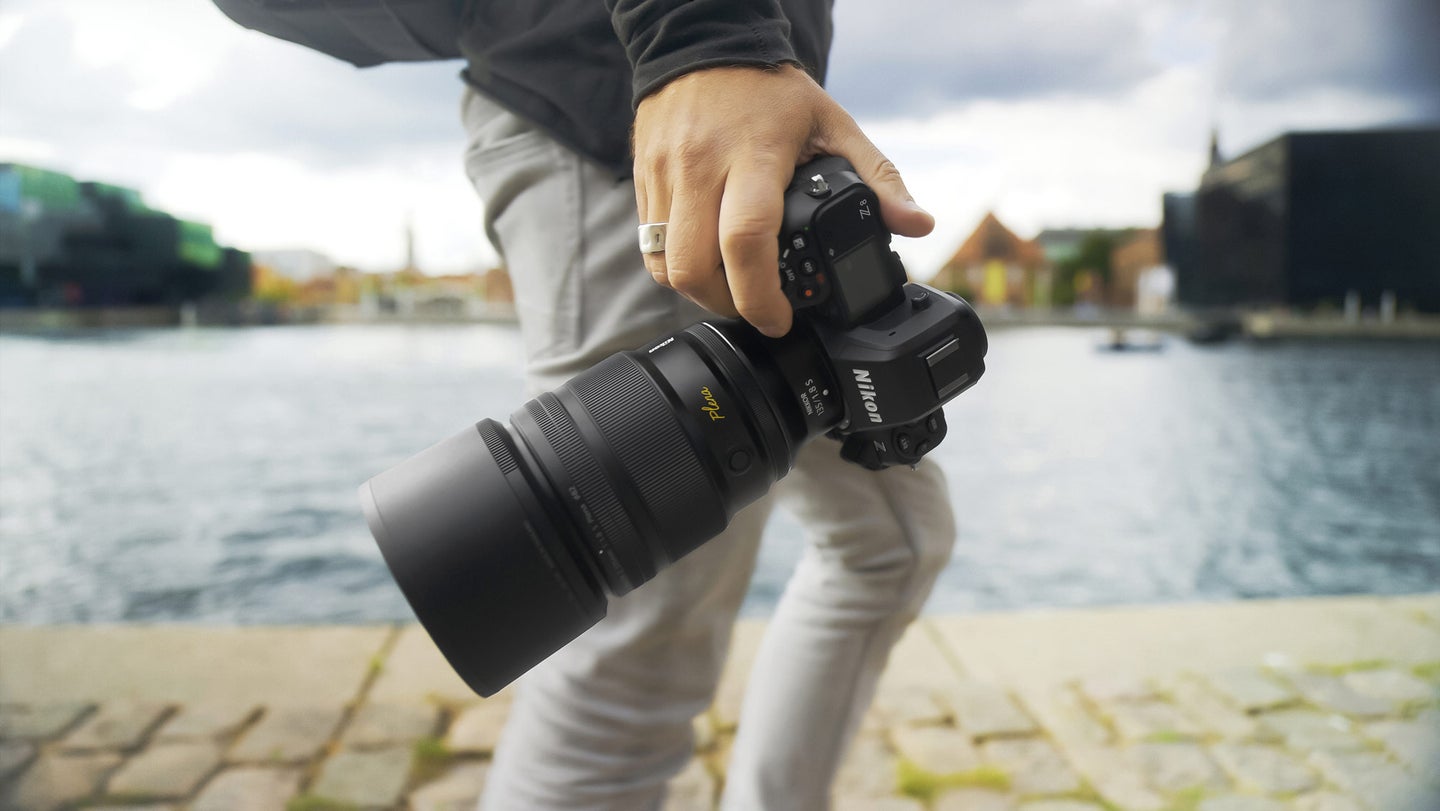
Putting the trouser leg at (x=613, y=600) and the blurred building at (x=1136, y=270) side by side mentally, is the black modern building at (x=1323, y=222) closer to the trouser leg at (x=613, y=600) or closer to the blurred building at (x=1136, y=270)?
the blurred building at (x=1136, y=270)

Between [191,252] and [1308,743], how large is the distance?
18487 mm

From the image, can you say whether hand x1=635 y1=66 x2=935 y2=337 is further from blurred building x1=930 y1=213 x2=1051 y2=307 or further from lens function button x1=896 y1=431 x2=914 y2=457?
blurred building x1=930 y1=213 x2=1051 y2=307

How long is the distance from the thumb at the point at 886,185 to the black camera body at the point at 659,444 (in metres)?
0.01

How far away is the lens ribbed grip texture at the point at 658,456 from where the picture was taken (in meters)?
0.56

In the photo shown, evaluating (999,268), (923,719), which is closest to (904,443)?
(923,719)

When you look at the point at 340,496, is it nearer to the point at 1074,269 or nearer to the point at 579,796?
the point at 579,796

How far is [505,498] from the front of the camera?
540mm

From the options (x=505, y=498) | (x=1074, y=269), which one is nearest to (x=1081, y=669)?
(x=505, y=498)

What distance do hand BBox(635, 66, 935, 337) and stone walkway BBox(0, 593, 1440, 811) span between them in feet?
2.55

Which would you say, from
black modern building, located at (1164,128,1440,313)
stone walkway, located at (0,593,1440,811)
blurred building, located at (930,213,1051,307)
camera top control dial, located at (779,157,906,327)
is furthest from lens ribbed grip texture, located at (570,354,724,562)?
blurred building, located at (930,213,1051,307)

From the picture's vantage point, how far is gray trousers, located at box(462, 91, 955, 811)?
2.14 feet

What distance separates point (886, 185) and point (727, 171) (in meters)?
0.11

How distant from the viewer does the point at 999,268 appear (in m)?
44.7

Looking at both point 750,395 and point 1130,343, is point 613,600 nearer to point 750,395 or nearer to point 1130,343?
point 750,395
